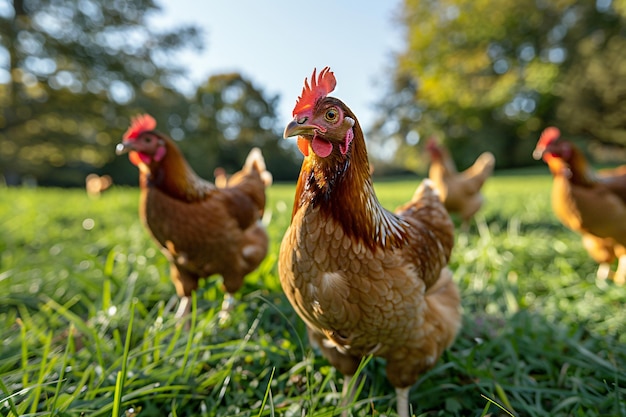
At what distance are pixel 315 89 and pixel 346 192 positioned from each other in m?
0.35

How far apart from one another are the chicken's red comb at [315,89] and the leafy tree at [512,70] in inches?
951

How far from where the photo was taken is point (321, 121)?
3.57 feet

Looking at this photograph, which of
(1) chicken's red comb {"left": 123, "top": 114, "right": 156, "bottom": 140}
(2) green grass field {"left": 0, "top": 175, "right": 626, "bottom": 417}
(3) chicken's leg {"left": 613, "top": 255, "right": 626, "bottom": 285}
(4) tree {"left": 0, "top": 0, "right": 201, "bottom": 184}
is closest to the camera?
(2) green grass field {"left": 0, "top": 175, "right": 626, "bottom": 417}

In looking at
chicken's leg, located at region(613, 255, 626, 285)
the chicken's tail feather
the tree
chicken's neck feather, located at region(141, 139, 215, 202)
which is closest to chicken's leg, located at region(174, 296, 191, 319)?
chicken's neck feather, located at region(141, 139, 215, 202)

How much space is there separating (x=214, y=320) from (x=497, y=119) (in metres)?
26.1

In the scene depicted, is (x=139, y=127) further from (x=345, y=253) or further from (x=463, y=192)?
(x=463, y=192)

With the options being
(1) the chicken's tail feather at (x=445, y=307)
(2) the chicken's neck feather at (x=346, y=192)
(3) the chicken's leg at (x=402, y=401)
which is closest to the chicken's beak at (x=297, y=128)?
(2) the chicken's neck feather at (x=346, y=192)

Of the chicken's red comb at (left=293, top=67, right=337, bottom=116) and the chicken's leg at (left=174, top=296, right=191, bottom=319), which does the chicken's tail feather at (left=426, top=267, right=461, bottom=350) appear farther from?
the chicken's leg at (left=174, top=296, right=191, bottom=319)

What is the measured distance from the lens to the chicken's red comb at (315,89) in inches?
44.2

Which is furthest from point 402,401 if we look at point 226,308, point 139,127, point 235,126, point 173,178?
point 235,126

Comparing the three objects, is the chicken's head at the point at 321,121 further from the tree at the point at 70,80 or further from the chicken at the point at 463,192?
the tree at the point at 70,80

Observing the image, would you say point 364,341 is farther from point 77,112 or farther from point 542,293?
point 77,112

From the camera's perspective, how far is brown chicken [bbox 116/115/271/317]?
6.61 ft

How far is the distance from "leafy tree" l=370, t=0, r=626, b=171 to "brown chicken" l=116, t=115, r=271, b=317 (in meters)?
23.7
